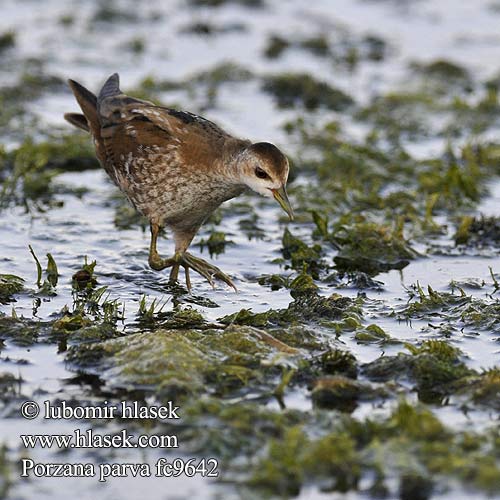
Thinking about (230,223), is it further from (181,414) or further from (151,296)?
(181,414)

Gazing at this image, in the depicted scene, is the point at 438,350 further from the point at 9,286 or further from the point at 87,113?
the point at 87,113

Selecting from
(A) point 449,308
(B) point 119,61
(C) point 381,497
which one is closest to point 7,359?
(C) point 381,497

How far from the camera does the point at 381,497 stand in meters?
4.74

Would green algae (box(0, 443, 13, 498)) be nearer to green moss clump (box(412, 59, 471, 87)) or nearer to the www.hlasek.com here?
the www.hlasek.com

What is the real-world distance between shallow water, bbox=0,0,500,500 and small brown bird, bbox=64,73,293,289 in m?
0.43

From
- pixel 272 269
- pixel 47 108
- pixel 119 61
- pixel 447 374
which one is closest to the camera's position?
pixel 447 374

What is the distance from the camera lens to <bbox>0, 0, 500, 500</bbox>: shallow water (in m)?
5.72

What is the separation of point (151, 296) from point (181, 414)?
6.83 feet

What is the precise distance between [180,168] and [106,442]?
2.57 meters

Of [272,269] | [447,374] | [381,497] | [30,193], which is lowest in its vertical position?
[381,497]

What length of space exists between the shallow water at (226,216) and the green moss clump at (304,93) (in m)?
0.18

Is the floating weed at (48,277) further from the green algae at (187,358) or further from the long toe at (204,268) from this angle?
the green algae at (187,358)

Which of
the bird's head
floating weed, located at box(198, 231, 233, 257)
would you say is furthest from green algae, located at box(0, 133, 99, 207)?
the bird's head

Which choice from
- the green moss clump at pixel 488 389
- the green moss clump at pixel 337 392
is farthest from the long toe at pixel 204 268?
the green moss clump at pixel 488 389
